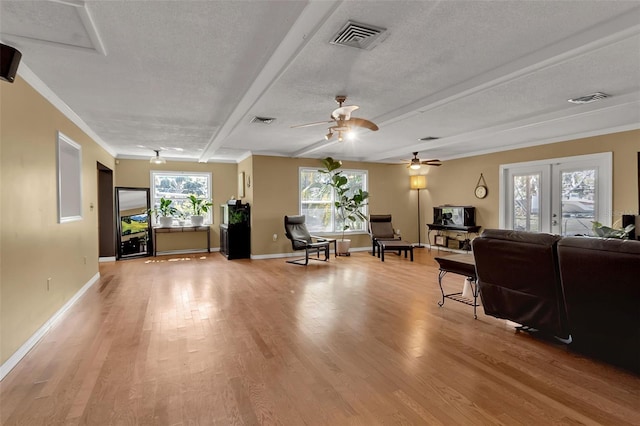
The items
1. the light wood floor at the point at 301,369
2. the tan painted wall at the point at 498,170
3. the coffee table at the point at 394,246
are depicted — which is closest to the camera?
the light wood floor at the point at 301,369

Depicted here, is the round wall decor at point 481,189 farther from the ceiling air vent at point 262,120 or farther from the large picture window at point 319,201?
the ceiling air vent at point 262,120

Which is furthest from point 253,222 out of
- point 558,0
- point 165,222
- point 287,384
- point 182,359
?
point 558,0

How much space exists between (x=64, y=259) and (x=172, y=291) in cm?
132

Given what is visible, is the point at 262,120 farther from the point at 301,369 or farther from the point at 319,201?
the point at 319,201

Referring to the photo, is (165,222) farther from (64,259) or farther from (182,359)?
(182,359)

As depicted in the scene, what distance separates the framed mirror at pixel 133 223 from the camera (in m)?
7.38

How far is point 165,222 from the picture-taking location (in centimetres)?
786

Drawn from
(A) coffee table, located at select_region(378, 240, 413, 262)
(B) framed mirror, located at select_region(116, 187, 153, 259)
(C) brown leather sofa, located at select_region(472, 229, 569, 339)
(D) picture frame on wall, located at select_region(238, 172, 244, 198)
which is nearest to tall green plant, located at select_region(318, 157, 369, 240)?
(A) coffee table, located at select_region(378, 240, 413, 262)

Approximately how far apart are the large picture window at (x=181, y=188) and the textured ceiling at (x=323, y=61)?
3.14m

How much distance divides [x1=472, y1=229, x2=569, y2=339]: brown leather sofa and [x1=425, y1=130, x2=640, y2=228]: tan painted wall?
147 inches

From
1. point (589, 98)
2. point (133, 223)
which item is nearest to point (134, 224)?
point (133, 223)

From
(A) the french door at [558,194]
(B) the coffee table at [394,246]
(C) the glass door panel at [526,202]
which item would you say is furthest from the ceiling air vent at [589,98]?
(B) the coffee table at [394,246]

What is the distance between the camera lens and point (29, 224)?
2.88 metres

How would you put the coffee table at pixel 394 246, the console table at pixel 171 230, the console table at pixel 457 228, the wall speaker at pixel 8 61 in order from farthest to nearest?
the console table at pixel 171 230
the console table at pixel 457 228
the coffee table at pixel 394 246
the wall speaker at pixel 8 61
